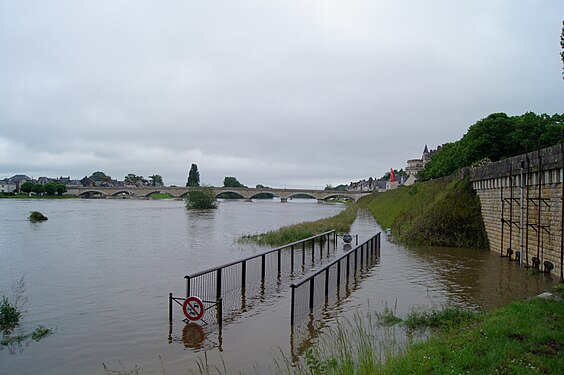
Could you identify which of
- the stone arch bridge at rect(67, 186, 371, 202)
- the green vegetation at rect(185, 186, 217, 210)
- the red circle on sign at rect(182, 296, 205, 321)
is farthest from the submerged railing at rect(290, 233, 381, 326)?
the stone arch bridge at rect(67, 186, 371, 202)

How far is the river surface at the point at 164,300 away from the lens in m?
8.51

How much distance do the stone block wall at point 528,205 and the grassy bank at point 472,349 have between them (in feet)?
17.9

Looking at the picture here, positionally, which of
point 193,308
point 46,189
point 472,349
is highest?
point 46,189

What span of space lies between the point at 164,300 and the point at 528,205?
509 inches

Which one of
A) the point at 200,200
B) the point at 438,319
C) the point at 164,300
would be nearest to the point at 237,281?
the point at 164,300

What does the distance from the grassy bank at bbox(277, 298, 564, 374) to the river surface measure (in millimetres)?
1547

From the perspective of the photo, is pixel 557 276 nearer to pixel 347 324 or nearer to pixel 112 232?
pixel 347 324

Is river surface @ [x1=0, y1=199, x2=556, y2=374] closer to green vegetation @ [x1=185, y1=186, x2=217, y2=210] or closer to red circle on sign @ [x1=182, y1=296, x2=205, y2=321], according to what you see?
red circle on sign @ [x1=182, y1=296, x2=205, y2=321]

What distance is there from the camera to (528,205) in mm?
15969

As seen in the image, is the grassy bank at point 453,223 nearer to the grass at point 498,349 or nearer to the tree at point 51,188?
the grass at point 498,349

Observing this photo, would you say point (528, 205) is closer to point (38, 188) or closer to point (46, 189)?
point (46, 189)

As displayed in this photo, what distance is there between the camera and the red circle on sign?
9797 millimetres

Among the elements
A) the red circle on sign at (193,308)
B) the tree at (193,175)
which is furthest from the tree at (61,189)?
the red circle on sign at (193,308)

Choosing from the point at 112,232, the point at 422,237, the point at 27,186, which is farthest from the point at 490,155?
the point at 27,186
